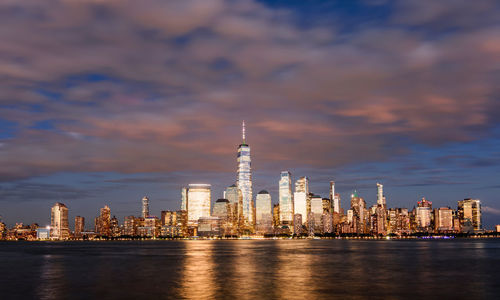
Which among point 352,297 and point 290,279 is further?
point 290,279

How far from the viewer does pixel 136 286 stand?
7119cm

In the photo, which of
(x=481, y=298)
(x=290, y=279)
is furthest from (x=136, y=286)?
(x=481, y=298)

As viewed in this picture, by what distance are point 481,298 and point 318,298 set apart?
20382mm

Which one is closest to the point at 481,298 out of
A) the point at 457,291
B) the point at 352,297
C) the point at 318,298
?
the point at 457,291

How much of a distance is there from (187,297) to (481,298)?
3617 centimetres

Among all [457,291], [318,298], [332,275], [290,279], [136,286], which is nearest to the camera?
[318,298]

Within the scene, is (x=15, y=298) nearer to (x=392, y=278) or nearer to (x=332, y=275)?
(x=332, y=275)

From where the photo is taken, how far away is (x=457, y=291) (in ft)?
214

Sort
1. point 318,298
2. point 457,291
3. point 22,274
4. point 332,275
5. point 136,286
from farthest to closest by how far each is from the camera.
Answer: point 22,274, point 332,275, point 136,286, point 457,291, point 318,298

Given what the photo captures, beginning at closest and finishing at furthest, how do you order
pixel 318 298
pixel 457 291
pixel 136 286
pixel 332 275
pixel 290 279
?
pixel 318 298 → pixel 457 291 → pixel 136 286 → pixel 290 279 → pixel 332 275

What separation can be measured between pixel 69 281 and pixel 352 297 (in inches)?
1856

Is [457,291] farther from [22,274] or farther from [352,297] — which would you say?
[22,274]

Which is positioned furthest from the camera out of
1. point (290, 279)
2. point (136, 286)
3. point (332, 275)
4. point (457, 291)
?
point (332, 275)

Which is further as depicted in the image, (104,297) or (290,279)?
(290,279)
